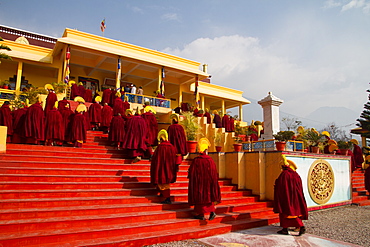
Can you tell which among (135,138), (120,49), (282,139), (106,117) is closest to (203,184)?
(135,138)

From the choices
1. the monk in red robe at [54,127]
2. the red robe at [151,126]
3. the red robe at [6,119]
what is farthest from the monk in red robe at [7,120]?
the red robe at [151,126]

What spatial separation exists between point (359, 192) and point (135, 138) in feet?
31.4

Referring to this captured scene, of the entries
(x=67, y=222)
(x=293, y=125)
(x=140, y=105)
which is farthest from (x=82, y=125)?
(x=293, y=125)

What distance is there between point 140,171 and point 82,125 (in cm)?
322

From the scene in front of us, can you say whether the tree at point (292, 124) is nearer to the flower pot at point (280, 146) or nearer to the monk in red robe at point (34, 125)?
the flower pot at point (280, 146)

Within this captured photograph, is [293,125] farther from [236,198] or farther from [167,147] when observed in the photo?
[167,147]

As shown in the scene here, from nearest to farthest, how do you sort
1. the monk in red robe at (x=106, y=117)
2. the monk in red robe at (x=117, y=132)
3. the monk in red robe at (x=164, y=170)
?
1. the monk in red robe at (x=164, y=170)
2. the monk in red robe at (x=117, y=132)
3. the monk in red robe at (x=106, y=117)

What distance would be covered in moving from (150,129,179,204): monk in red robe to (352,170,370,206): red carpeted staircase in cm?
748

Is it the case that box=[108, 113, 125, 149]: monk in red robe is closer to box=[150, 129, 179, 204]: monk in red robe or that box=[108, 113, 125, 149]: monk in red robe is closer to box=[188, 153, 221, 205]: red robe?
Answer: box=[150, 129, 179, 204]: monk in red robe

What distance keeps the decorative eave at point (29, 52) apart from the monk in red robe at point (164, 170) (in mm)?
13568

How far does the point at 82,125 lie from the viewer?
9273 mm

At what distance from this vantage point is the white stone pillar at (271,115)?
972cm

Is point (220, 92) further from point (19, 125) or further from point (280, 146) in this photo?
point (19, 125)

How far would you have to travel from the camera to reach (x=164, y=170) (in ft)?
20.3
